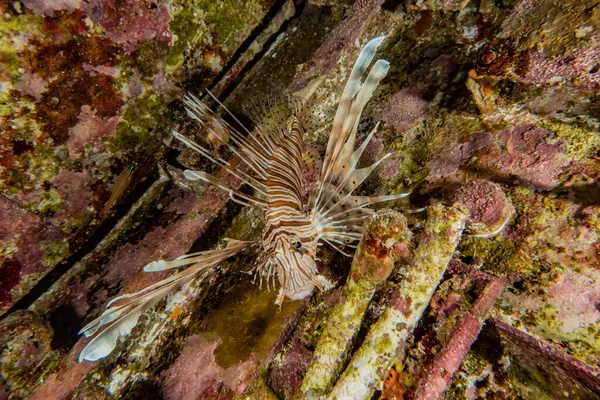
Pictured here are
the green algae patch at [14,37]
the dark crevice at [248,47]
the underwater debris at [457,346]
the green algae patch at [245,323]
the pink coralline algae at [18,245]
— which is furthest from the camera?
the dark crevice at [248,47]

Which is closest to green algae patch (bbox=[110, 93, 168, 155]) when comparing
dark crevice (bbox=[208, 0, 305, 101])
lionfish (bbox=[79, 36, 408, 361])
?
dark crevice (bbox=[208, 0, 305, 101])

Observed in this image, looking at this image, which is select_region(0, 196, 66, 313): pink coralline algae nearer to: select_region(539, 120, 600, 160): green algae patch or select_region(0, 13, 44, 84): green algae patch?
select_region(0, 13, 44, 84): green algae patch

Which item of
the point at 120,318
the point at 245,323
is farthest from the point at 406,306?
the point at 120,318

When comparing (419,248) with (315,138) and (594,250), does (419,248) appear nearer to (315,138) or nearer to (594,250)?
(594,250)

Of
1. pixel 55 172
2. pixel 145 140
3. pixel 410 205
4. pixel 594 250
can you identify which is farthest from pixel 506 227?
pixel 55 172

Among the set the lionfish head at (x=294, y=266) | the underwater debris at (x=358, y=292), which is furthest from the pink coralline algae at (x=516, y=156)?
the lionfish head at (x=294, y=266)

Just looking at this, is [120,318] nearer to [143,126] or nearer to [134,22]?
[143,126]

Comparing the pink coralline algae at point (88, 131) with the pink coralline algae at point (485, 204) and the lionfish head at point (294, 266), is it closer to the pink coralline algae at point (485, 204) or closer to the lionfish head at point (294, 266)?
the lionfish head at point (294, 266)
